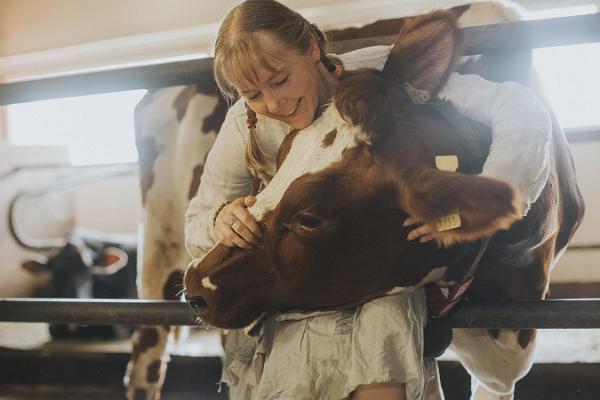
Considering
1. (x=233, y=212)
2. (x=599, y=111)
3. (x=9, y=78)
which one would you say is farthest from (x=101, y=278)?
(x=233, y=212)

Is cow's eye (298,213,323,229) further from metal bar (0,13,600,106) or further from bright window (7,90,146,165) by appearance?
bright window (7,90,146,165)

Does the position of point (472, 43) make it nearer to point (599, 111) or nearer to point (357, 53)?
point (357, 53)

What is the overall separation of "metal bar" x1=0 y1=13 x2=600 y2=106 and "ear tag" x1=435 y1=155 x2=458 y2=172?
0.29 metres

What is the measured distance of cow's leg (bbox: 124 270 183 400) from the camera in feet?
5.83

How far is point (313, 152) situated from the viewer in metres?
0.79

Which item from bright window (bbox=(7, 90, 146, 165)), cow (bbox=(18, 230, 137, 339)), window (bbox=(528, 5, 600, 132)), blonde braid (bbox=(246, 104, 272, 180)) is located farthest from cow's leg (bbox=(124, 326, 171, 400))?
bright window (bbox=(7, 90, 146, 165))

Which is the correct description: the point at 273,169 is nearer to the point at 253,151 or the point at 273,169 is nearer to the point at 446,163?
the point at 253,151

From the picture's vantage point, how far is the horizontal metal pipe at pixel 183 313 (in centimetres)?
90

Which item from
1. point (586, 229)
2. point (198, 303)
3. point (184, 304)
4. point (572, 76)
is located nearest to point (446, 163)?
point (198, 303)

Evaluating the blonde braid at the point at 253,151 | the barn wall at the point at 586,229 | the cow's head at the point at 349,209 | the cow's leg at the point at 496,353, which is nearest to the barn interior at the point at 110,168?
the barn wall at the point at 586,229

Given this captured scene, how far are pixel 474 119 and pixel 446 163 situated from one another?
109 mm

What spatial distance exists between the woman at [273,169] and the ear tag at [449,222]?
0.05 feet

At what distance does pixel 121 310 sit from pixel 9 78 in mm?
3422

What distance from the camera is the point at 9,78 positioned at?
163 inches
